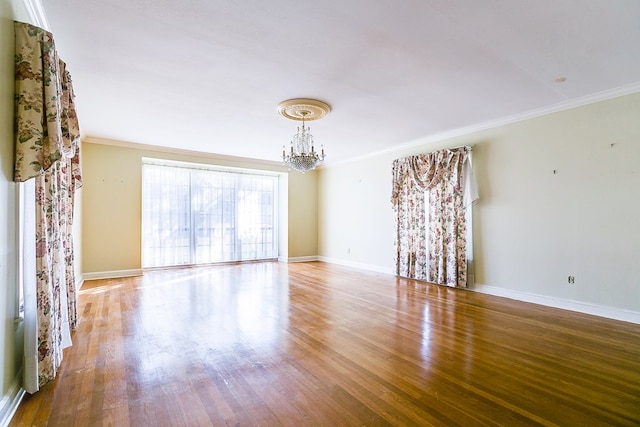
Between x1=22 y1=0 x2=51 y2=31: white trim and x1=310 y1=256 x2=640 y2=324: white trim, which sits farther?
x1=310 y1=256 x2=640 y2=324: white trim

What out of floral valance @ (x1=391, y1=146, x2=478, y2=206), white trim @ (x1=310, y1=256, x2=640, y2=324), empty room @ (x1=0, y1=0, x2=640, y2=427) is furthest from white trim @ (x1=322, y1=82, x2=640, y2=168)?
white trim @ (x1=310, y1=256, x2=640, y2=324)

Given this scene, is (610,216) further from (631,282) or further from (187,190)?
(187,190)

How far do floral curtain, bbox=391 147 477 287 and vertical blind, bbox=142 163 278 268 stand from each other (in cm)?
378

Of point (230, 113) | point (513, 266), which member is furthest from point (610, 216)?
point (230, 113)

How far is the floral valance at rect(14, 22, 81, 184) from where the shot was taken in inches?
74.6

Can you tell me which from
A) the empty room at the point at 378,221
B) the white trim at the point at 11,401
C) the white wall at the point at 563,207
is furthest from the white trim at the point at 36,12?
the white wall at the point at 563,207

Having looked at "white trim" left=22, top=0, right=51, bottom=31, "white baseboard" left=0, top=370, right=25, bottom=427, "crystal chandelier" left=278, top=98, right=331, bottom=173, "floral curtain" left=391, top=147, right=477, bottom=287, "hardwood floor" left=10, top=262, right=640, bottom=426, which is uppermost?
"white trim" left=22, top=0, right=51, bottom=31

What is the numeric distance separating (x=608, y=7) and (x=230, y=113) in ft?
13.0

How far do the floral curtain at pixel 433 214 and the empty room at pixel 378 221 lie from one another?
0.12ft

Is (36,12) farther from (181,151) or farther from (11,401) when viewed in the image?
(181,151)

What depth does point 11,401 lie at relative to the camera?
1.85 m

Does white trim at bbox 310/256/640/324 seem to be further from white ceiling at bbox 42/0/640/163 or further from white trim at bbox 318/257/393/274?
white ceiling at bbox 42/0/640/163

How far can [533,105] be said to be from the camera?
408 centimetres

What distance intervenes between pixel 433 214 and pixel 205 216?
17.1ft
